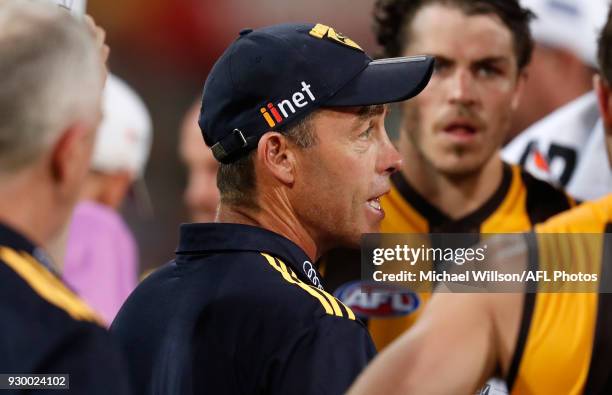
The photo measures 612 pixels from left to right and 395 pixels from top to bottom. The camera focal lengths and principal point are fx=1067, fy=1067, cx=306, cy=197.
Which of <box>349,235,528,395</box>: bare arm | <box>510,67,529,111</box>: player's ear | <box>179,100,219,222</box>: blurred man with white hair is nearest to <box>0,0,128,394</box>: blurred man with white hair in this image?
<box>349,235,528,395</box>: bare arm

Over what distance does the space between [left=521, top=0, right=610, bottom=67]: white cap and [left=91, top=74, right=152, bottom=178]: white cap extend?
4.73ft

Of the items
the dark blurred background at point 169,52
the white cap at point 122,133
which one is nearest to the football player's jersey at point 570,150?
the dark blurred background at point 169,52

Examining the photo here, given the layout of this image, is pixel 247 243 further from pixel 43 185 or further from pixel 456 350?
pixel 43 185

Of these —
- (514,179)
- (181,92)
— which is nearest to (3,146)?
(514,179)

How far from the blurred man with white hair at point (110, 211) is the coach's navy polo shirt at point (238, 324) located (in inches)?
74.5

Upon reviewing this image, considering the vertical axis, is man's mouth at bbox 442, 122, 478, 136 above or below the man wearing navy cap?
below

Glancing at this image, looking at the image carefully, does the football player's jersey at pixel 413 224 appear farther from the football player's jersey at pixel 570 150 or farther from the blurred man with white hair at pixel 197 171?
the blurred man with white hair at pixel 197 171

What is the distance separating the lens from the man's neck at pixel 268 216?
5.76 feet

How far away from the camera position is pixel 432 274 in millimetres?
2730

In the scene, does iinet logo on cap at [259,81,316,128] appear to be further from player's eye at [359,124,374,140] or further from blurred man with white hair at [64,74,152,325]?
blurred man with white hair at [64,74,152,325]

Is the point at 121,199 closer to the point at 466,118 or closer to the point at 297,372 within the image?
the point at 466,118

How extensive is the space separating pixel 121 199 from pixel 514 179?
64.0 inches

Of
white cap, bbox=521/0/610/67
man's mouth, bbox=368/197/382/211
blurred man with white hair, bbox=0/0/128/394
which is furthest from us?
white cap, bbox=521/0/610/67

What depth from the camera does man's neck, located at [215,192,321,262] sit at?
175 cm
